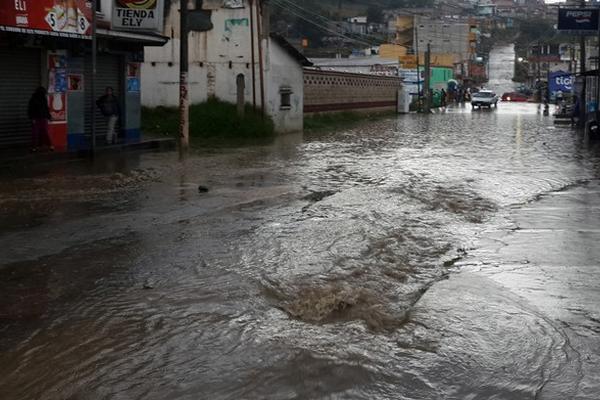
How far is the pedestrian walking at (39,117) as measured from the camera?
55.1 ft

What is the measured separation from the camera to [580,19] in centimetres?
2950

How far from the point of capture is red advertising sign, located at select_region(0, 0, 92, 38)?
15.0 metres

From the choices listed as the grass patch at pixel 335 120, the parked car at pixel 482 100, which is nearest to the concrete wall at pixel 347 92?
the grass patch at pixel 335 120

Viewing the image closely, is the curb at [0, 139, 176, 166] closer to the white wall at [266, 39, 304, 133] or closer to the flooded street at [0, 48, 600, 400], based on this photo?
the flooded street at [0, 48, 600, 400]

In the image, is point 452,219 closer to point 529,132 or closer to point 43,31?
point 43,31

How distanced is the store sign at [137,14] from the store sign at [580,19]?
58.5 feet

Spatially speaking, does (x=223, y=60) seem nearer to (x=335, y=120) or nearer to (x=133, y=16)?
(x=133, y=16)

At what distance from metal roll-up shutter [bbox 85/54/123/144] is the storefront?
0.03 metres

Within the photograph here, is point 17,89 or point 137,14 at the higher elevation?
point 137,14

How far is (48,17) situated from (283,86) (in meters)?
14.4

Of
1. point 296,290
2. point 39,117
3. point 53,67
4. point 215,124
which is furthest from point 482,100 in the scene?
point 296,290

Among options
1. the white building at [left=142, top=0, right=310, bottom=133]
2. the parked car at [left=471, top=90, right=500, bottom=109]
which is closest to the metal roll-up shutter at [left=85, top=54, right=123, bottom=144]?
the white building at [left=142, top=0, right=310, bottom=133]

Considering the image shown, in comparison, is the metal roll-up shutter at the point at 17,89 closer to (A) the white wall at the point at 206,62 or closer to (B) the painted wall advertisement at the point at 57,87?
(B) the painted wall advertisement at the point at 57,87

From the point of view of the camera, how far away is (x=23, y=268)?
770cm
